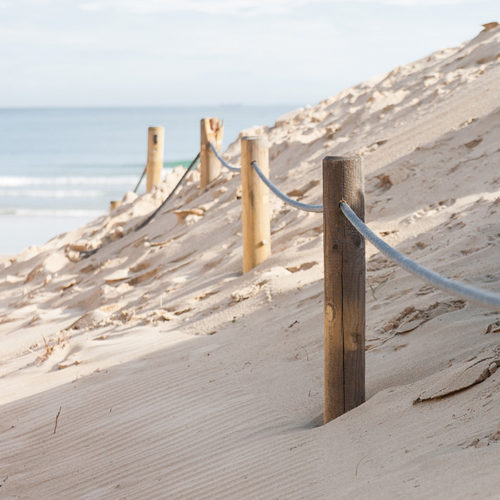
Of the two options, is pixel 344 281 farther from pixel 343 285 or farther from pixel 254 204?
pixel 254 204

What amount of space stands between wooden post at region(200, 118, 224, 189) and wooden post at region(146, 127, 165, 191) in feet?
5.50

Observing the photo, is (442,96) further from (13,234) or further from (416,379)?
(13,234)

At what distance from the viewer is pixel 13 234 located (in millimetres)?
18141

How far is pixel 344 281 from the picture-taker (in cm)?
303

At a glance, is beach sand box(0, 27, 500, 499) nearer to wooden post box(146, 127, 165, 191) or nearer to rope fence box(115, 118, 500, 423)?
rope fence box(115, 118, 500, 423)

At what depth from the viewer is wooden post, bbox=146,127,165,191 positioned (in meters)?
11.0

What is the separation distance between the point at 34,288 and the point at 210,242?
253 centimetres

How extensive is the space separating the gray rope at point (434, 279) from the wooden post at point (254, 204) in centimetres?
298

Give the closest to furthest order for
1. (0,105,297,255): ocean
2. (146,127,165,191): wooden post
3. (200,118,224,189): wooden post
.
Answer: (200,118,224,189): wooden post, (146,127,165,191): wooden post, (0,105,297,255): ocean

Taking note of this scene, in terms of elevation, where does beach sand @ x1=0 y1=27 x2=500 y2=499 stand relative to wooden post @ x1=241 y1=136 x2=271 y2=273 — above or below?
below

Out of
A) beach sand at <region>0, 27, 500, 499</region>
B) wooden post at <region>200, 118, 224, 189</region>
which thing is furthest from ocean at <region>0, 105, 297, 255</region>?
beach sand at <region>0, 27, 500, 499</region>

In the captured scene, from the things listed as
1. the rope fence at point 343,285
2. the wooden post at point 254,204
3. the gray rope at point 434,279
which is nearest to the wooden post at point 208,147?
the wooden post at point 254,204

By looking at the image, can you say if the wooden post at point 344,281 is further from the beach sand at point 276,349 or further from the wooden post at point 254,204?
the wooden post at point 254,204

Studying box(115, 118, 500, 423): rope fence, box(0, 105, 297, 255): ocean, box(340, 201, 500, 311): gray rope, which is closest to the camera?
box(340, 201, 500, 311): gray rope
